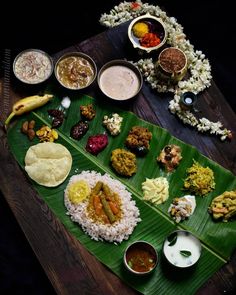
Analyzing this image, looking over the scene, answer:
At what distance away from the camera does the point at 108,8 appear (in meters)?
7.66

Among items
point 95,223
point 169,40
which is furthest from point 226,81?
point 95,223

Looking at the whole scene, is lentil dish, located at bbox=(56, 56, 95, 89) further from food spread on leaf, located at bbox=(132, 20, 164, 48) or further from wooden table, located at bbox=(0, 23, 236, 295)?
food spread on leaf, located at bbox=(132, 20, 164, 48)

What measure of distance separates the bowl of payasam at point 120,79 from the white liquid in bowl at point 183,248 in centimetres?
167

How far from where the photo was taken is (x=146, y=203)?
19.2 feet

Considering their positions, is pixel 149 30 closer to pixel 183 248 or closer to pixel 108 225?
pixel 108 225

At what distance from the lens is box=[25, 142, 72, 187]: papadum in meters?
5.95

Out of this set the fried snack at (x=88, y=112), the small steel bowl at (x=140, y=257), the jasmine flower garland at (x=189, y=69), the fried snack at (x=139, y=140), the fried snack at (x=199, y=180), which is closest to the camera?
the small steel bowl at (x=140, y=257)

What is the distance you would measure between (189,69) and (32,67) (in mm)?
1803

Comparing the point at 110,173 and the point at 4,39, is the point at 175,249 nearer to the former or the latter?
the point at 110,173

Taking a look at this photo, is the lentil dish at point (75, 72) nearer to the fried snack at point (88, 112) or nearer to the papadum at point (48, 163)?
the fried snack at point (88, 112)

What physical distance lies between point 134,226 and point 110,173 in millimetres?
623

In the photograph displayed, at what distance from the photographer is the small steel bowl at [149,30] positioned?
21.6ft

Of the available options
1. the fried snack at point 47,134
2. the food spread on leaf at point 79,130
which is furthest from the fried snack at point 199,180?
the fried snack at point 47,134

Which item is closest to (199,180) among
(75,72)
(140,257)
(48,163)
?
(140,257)
